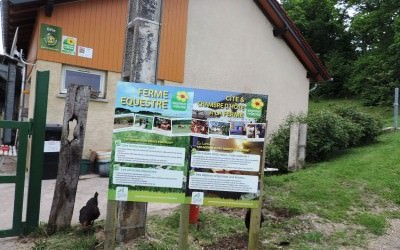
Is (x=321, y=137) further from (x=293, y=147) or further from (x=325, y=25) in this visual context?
(x=325, y=25)

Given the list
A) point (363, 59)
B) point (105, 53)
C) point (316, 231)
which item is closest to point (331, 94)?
point (363, 59)

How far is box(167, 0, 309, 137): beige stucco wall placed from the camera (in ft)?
47.0

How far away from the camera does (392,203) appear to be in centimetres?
849

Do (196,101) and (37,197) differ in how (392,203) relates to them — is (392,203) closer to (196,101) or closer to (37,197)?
(196,101)

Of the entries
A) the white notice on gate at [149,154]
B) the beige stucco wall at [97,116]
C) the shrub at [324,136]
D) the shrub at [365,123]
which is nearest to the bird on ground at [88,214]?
the white notice on gate at [149,154]

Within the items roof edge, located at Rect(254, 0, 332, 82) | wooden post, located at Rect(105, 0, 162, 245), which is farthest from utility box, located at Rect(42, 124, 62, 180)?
roof edge, located at Rect(254, 0, 332, 82)

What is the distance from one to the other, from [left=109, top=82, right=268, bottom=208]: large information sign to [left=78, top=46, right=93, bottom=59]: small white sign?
744 centimetres

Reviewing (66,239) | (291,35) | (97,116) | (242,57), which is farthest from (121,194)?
(291,35)

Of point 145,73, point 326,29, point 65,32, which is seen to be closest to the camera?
point 145,73

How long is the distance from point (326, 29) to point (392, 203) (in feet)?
101

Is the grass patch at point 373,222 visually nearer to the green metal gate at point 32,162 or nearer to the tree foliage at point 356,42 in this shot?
the green metal gate at point 32,162

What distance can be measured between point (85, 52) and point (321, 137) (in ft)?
22.2

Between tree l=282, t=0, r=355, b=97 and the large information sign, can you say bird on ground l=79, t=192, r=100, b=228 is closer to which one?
the large information sign

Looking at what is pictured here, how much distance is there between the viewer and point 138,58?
17.7 feet
